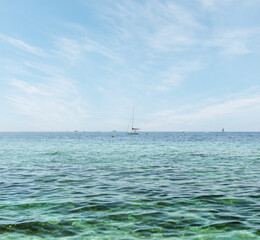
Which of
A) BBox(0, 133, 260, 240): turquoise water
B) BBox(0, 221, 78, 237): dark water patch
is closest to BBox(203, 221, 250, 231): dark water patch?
BBox(0, 133, 260, 240): turquoise water

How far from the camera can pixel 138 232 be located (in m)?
8.88

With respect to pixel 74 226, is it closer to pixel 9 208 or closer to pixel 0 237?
pixel 0 237

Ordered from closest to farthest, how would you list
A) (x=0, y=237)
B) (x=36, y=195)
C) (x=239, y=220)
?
(x=0, y=237)
(x=239, y=220)
(x=36, y=195)

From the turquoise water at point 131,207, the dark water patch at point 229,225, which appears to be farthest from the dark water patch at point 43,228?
the dark water patch at point 229,225

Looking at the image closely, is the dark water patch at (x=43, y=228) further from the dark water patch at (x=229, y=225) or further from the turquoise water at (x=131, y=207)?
the dark water patch at (x=229, y=225)

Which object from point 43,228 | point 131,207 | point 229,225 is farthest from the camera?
point 131,207

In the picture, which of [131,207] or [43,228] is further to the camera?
[131,207]

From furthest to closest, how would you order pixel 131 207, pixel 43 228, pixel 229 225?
pixel 131 207 → pixel 229 225 → pixel 43 228

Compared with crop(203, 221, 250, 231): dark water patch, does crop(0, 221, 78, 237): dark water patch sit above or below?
below

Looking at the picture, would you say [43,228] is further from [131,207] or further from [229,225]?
[229,225]

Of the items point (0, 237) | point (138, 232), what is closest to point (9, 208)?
point (0, 237)

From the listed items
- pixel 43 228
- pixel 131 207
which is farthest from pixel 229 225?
pixel 43 228

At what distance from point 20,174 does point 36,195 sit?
26.7 ft

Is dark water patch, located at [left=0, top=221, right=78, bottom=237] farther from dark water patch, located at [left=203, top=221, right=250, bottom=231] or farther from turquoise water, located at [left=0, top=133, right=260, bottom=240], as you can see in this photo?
dark water patch, located at [left=203, top=221, right=250, bottom=231]
